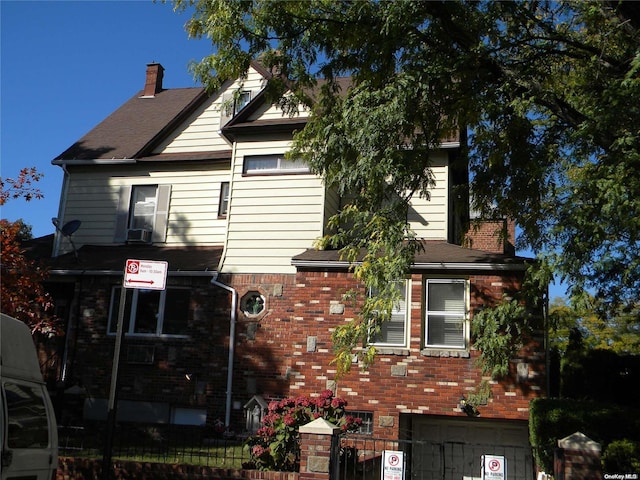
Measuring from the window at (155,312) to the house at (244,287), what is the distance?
0.12 ft

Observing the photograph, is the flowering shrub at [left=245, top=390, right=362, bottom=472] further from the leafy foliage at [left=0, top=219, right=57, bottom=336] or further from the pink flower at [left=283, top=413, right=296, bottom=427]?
the leafy foliage at [left=0, top=219, right=57, bottom=336]

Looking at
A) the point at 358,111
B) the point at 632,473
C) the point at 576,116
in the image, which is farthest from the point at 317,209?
the point at 632,473

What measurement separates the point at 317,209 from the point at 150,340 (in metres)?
5.48

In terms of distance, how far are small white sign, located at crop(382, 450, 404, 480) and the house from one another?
4.04 m

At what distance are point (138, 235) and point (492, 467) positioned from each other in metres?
12.9

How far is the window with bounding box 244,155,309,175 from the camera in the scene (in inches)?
651

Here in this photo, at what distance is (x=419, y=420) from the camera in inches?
544

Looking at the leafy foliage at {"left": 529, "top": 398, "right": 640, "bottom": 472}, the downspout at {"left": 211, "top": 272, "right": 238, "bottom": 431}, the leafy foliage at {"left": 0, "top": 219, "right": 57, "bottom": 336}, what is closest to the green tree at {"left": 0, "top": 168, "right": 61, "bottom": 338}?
the leafy foliage at {"left": 0, "top": 219, "right": 57, "bottom": 336}

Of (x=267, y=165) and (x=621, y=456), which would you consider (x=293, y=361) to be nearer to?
(x=267, y=165)

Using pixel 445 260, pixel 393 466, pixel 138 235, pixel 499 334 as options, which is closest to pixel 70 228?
pixel 138 235

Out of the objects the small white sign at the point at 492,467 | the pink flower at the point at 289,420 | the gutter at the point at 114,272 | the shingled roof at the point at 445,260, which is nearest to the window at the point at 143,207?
the gutter at the point at 114,272

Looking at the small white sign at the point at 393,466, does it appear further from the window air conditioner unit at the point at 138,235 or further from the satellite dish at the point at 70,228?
the satellite dish at the point at 70,228

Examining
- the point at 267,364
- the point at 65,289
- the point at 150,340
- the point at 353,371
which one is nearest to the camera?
the point at 353,371

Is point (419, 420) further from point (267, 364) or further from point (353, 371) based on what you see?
point (267, 364)
